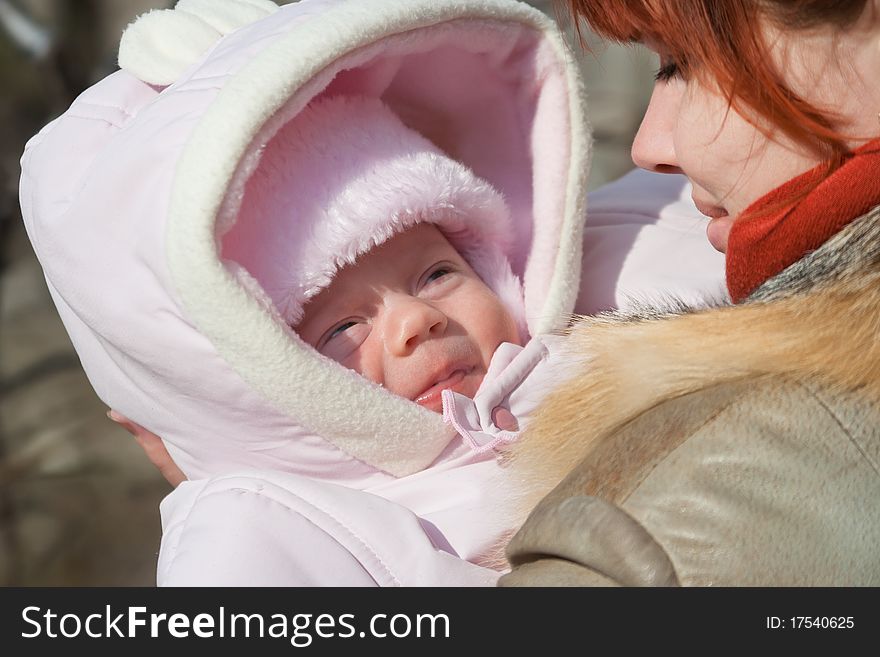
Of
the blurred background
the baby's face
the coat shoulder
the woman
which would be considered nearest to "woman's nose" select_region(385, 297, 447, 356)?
the baby's face

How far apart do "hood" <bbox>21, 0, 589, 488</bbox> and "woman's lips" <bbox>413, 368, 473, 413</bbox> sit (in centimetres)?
5

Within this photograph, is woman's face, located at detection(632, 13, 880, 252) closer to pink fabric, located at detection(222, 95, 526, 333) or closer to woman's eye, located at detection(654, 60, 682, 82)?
woman's eye, located at detection(654, 60, 682, 82)

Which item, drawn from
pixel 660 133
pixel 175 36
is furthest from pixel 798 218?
pixel 175 36

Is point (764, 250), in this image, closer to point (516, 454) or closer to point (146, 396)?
point (516, 454)

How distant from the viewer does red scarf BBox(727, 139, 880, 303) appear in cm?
79

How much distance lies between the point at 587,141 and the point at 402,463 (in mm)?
533

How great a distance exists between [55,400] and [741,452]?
3.34m

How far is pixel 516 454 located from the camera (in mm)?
942

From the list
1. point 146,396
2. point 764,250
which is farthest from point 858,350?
point 146,396

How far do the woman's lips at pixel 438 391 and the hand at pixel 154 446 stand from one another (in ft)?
1.17

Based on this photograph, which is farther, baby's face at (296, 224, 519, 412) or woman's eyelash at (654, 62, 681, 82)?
baby's face at (296, 224, 519, 412)

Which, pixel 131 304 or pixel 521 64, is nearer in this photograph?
pixel 131 304

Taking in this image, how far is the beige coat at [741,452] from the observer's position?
710mm
